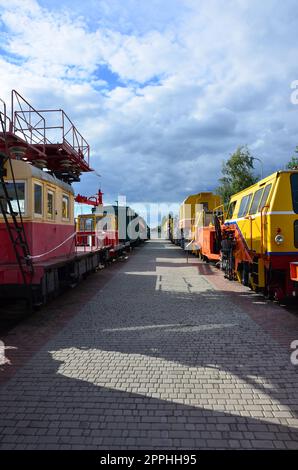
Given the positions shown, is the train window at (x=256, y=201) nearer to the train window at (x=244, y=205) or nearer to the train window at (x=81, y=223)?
the train window at (x=244, y=205)

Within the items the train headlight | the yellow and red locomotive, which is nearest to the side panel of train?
the yellow and red locomotive

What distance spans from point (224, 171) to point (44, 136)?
30.8 m

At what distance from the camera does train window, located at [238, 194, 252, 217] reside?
1016 cm

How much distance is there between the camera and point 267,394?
418 cm

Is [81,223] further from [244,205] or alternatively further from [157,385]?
[157,385]

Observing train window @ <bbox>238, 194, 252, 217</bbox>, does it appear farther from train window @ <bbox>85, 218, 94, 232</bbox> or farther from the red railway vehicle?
train window @ <bbox>85, 218, 94, 232</bbox>

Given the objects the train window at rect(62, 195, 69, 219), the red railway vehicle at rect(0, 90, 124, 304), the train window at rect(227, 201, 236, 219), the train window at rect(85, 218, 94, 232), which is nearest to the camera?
the red railway vehicle at rect(0, 90, 124, 304)

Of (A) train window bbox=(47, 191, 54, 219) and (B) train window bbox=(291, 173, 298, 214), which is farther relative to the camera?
(A) train window bbox=(47, 191, 54, 219)

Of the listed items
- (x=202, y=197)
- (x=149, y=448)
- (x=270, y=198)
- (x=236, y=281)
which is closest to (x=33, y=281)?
(x=149, y=448)

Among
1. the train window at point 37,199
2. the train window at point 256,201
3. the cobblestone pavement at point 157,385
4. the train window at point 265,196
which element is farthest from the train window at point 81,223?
the train window at point 265,196

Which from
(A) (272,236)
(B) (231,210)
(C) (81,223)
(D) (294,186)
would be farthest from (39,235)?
(C) (81,223)

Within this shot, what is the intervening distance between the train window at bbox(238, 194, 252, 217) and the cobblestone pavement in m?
3.20

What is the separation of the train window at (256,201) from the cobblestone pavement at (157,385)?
2.53 meters
